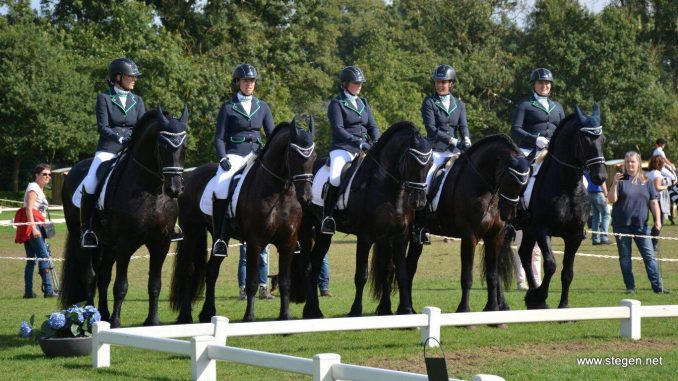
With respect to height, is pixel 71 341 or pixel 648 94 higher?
pixel 648 94

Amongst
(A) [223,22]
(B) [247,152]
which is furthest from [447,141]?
(A) [223,22]

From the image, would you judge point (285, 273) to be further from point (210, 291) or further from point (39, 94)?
point (39, 94)

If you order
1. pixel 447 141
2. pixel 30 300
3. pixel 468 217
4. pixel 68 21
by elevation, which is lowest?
pixel 30 300

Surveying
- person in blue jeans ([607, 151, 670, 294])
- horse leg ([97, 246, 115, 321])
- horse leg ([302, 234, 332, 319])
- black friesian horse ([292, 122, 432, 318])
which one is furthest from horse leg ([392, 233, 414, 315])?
person in blue jeans ([607, 151, 670, 294])

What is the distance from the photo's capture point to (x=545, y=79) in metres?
15.9

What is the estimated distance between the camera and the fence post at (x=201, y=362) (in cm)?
994

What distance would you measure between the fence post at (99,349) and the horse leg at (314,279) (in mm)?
4086

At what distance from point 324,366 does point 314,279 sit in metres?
6.59

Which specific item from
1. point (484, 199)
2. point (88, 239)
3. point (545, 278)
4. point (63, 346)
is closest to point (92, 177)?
point (88, 239)

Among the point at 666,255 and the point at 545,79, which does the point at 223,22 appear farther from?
the point at 545,79

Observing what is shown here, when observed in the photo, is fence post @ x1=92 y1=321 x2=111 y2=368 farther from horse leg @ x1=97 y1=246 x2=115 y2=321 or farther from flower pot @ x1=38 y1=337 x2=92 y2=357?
horse leg @ x1=97 y1=246 x2=115 y2=321

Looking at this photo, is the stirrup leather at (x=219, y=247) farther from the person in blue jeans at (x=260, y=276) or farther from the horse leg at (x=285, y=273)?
the person in blue jeans at (x=260, y=276)

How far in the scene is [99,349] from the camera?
11016 mm

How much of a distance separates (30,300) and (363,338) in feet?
25.3
